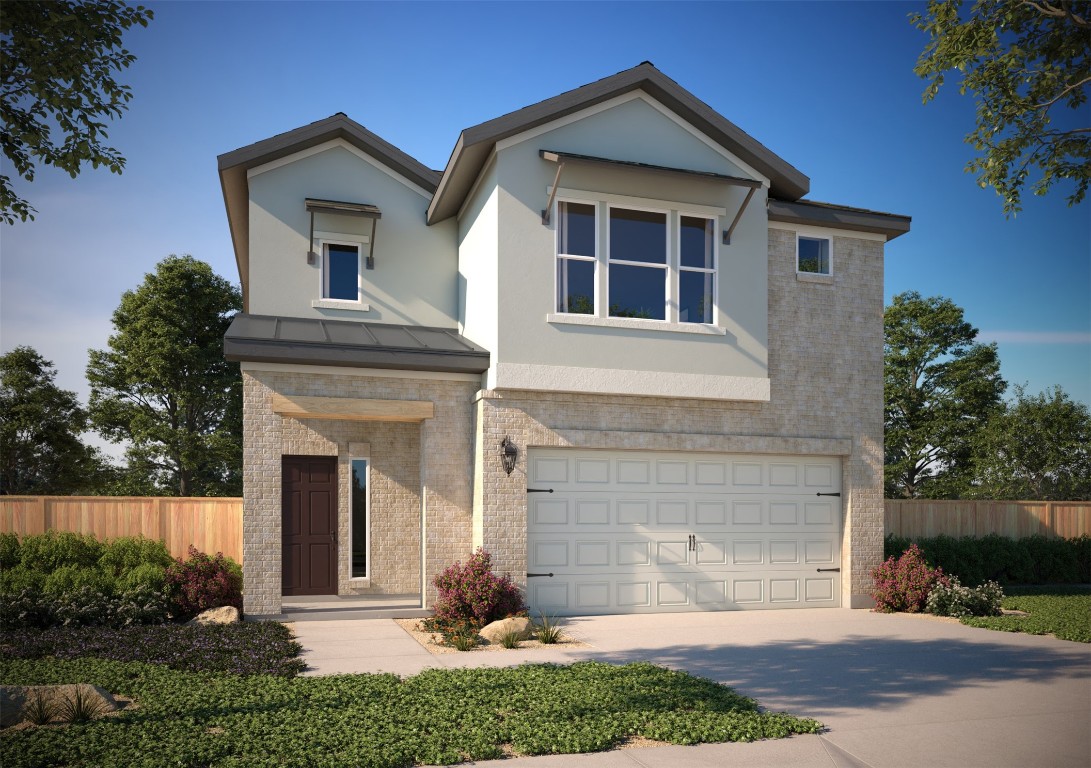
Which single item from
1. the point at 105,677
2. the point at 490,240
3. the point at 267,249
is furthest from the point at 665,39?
the point at 105,677

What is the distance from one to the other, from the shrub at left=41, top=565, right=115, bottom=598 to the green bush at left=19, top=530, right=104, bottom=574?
37 centimetres

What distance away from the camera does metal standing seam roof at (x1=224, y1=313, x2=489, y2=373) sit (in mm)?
12578

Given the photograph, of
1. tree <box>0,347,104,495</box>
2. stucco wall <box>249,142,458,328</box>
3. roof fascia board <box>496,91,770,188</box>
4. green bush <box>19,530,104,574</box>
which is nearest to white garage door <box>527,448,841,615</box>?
stucco wall <box>249,142,458,328</box>

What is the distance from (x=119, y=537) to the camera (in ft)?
47.3

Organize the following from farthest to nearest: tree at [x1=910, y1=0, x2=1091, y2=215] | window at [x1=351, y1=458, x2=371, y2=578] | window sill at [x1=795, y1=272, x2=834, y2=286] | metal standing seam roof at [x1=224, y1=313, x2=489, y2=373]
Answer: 1. window at [x1=351, y1=458, x2=371, y2=578]
2. window sill at [x1=795, y1=272, x2=834, y2=286]
3. metal standing seam roof at [x1=224, y1=313, x2=489, y2=373]
4. tree at [x1=910, y1=0, x2=1091, y2=215]

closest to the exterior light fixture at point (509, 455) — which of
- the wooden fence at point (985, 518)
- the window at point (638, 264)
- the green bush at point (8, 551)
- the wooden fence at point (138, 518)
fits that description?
the window at point (638, 264)

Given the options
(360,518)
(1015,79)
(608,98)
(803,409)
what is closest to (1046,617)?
(803,409)

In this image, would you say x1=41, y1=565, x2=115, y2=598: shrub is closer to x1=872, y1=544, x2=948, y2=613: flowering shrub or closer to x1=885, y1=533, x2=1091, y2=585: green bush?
x1=872, y1=544, x2=948, y2=613: flowering shrub

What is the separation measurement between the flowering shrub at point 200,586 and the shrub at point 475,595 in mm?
3168

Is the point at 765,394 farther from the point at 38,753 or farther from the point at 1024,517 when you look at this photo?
the point at 38,753

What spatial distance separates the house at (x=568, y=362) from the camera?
43.2 ft

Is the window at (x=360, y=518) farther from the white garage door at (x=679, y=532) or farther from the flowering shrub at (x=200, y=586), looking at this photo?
the white garage door at (x=679, y=532)

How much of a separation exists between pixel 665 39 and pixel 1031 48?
222 inches

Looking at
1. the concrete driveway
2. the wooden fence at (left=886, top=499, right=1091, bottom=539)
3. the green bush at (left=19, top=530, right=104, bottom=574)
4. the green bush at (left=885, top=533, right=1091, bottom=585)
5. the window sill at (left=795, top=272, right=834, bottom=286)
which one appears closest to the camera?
the concrete driveway
